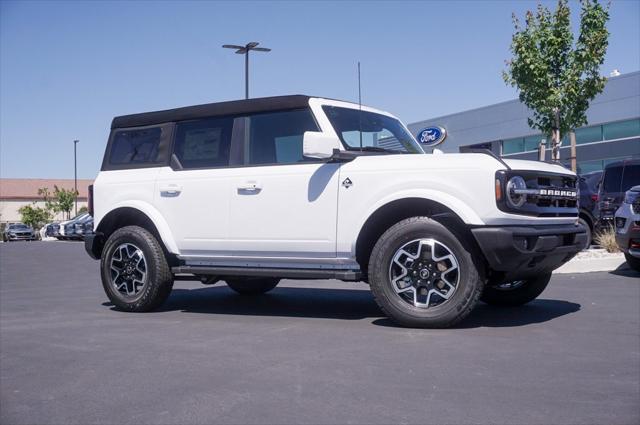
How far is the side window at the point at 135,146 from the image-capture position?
23.4ft

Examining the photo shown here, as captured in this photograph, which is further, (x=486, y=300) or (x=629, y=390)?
(x=486, y=300)

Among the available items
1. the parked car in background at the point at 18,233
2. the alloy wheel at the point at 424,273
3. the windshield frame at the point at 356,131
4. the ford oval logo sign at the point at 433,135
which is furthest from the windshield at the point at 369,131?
the parked car in background at the point at 18,233

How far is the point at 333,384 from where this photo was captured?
3.77 m

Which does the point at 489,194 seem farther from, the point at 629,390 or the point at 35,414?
the point at 35,414

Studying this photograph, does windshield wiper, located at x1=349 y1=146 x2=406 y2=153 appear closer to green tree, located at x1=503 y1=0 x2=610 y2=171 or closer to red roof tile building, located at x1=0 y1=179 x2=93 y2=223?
green tree, located at x1=503 y1=0 x2=610 y2=171

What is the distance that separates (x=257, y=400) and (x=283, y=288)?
559 cm

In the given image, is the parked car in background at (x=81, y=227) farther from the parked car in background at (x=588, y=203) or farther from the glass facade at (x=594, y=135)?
the parked car in background at (x=588, y=203)

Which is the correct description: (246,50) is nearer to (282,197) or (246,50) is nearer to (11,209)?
(282,197)

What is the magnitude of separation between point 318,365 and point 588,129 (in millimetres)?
39922

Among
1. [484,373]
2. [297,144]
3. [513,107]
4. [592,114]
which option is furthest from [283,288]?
[513,107]

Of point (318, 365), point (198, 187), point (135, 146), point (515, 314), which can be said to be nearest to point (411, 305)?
point (515, 314)

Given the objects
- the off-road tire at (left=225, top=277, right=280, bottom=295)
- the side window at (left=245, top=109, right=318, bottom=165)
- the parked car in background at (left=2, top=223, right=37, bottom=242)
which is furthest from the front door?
the parked car in background at (left=2, top=223, right=37, bottom=242)

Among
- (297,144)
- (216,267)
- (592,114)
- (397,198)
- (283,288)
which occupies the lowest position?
(283,288)

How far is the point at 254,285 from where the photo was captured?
318 inches
